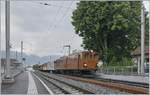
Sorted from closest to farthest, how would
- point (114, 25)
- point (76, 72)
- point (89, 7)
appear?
point (76, 72) < point (114, 25) < point (89, 7)

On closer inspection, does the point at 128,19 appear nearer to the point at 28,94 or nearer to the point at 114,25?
the point at 114,25

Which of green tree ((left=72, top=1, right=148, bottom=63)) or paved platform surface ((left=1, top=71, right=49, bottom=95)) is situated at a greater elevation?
green tree ((left=72, top=1, right=148, bottom=63))

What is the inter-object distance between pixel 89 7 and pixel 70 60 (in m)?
9.55

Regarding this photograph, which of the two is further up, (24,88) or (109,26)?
(109,26)

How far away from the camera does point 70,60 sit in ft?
167

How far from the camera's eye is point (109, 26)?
5362cm

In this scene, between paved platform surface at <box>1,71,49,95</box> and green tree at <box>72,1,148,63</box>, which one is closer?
paved platform surface at <box>1,71,49,95</box>

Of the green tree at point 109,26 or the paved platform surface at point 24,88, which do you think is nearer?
the paved platform surface at point 24,88

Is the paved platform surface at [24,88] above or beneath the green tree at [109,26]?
beneath

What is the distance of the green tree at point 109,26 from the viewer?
54188 millimetres

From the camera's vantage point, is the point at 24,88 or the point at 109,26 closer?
the point at 24,88

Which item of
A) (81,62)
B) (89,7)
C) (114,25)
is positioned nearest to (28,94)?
(81,62)

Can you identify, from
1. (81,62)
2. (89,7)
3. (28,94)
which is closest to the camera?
(28,94)

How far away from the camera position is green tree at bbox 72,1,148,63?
54188 mm
